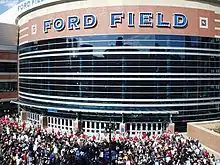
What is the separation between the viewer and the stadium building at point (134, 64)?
121 feet

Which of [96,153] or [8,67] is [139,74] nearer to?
[96,153]

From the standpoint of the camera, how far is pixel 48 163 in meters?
22.4

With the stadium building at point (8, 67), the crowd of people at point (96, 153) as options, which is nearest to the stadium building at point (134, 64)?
the crowd of people at point (96, 153)

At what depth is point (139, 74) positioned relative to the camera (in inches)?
1443

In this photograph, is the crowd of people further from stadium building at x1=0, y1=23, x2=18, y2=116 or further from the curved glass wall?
stadium building at x1=0, y1=23, x2=18, y2=116

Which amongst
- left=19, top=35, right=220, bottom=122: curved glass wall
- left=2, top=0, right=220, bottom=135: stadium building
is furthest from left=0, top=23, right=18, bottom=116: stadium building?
left=19, top=35, right=220, bottom=122: curved glass wall

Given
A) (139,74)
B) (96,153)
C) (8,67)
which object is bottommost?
(96,153)

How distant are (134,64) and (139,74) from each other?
1235 mm

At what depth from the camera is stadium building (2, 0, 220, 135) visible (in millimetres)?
36875

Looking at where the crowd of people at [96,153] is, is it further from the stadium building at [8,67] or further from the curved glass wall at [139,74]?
the stadium building at [8,67]

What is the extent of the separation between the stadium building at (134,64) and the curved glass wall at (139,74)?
0.11m

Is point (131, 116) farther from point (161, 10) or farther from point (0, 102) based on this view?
point (0, 102)

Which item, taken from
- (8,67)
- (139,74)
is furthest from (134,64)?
(8,67)

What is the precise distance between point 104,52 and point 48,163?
1768cm
